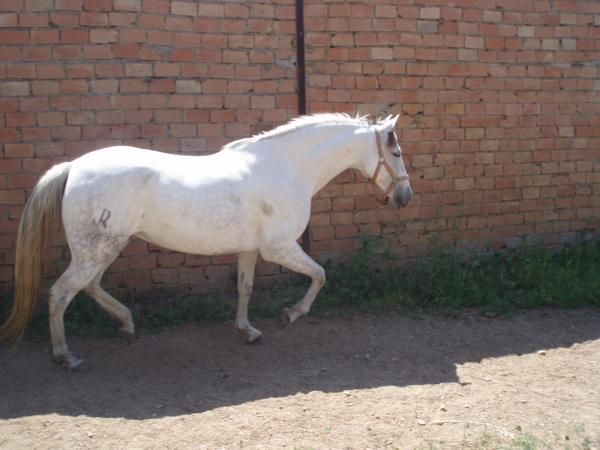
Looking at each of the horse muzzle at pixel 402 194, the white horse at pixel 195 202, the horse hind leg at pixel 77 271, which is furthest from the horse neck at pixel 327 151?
the horse hind leg at pixel 77 271

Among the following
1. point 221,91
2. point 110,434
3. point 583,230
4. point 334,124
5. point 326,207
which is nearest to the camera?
point 110,434

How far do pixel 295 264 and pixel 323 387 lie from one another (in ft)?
3.06

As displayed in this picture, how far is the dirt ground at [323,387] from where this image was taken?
341 centimetres

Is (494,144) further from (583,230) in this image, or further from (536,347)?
(536,347)

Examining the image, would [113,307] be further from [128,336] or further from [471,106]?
[471,106]

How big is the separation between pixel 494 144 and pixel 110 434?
193 inches

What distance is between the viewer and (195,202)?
425 centimetres

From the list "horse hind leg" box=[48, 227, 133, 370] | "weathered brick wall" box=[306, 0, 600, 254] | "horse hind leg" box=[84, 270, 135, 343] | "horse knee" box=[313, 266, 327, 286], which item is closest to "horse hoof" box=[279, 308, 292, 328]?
"horse knee" box=[313, 266, 327, 286]

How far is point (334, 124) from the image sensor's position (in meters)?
4.78

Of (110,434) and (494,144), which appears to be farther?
(494,144)

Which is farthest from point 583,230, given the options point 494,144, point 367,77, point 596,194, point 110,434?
point 110,434

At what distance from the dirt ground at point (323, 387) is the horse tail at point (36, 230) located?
0.52m

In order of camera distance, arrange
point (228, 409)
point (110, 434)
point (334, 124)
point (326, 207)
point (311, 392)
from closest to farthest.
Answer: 1. point (110, 434)
2. point (228, 409)
3. point (311, 392)
4. point (334, 124)
5. point (326, 207)

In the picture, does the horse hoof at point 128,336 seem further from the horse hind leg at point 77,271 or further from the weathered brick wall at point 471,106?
the weathered brick wall at point 471,106
